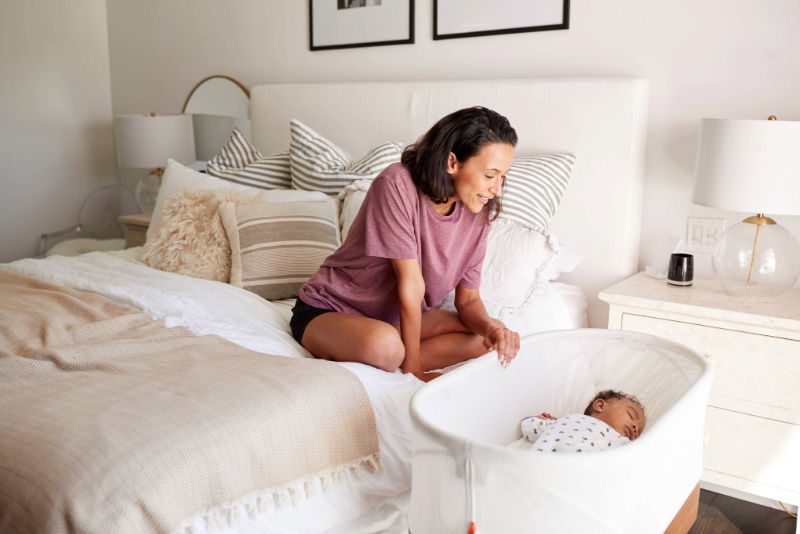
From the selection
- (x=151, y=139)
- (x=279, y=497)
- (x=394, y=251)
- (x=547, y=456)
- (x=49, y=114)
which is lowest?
(x=279, y=497)

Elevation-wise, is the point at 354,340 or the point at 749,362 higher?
the point at 354,340

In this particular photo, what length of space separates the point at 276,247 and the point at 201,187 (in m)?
0.50

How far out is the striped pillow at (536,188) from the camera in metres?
1.90

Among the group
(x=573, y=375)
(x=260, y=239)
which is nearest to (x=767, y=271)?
(x=573, y=375)

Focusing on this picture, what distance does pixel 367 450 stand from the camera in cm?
123

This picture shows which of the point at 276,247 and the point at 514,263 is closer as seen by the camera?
the point at 514,263

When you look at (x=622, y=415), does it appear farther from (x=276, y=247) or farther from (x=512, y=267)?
(x=276, y=247)

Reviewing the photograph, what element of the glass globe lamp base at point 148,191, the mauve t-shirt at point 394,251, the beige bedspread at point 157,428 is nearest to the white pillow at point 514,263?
the mauve t-shirt at point 394,251

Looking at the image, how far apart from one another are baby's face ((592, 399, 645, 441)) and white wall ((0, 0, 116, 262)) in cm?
350

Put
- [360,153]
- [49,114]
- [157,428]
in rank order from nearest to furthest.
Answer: [157,428] < [360,153] < [49,114]

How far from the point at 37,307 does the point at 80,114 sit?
255cm

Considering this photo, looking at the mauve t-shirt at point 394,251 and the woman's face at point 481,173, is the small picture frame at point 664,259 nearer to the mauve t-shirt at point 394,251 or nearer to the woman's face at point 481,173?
the mauve t-shirt at point 394,251

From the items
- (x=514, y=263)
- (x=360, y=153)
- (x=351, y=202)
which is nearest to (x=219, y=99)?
(x=360, y=153)

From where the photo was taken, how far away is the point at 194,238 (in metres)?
2.04
